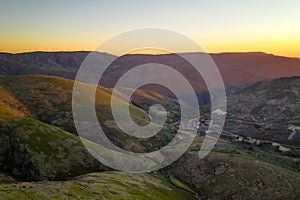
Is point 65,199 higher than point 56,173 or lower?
higher

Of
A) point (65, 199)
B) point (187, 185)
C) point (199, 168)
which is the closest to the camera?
point (65, 199)

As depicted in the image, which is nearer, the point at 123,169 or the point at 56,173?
the point at 56,173

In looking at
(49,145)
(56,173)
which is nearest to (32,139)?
(49,145)

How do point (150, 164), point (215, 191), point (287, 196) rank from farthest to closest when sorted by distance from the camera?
point (150, 164) → point (215, 191) → point (287, 196)

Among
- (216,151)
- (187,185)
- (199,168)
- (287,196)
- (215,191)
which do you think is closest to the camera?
(287,196)

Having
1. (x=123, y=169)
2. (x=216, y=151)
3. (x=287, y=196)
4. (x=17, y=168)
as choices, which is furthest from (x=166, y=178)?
(x=17, y=168)

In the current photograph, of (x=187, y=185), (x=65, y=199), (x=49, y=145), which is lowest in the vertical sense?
(x=187, y=185)

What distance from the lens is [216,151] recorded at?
488ft

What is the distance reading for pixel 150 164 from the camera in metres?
139

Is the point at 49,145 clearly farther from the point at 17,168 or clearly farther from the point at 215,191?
the point at 215,191

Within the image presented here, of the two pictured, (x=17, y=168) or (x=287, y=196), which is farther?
(x=17, y=168)

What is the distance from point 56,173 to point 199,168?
60.4 m

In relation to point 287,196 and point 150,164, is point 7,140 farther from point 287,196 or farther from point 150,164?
point 287,196

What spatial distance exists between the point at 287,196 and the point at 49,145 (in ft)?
318
